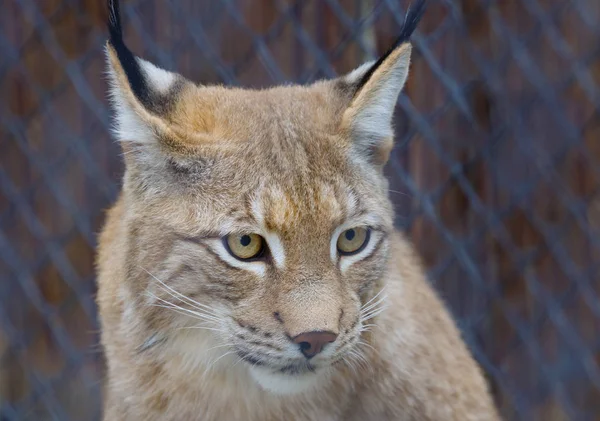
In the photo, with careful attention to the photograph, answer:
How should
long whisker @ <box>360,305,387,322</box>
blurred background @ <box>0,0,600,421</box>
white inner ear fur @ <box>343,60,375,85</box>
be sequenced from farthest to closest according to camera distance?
1. blurred background @ <box>0,0,600,421</box>
2. white inner ear fur @ <box>343,60,375,85</box>
3. long whisker @ <box>360,305,387,322</box>

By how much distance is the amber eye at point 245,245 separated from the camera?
2066 mm

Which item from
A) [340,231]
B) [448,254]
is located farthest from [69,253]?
[340,231]

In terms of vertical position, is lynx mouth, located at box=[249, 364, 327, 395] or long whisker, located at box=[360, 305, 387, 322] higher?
long whisker, located at box=[360, 305, 387, 322]

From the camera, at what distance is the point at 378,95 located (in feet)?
7.47

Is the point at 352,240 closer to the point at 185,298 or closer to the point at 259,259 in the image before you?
the point at 259,259

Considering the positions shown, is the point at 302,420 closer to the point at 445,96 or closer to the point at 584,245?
the point at 445,96

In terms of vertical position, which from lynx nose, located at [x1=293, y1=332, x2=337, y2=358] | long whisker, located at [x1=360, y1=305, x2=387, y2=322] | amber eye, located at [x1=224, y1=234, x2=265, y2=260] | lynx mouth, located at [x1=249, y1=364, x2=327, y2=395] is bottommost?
lynx mouth, located at [x1=249, y1=364, x2=327, y2=395]

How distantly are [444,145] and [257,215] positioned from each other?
87.1 inches

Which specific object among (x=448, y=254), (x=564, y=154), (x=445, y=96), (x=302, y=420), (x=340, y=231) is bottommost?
(x=302, y=420)

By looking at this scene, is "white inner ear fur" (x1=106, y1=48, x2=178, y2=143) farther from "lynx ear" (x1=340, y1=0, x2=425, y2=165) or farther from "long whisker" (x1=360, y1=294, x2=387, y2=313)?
"long whisker" (x1=360, y1=294, x2=387, y2=313)

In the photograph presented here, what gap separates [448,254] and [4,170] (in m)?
2.21

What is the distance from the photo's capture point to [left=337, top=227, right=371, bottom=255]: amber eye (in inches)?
85.4

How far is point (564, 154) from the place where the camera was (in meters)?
4.02

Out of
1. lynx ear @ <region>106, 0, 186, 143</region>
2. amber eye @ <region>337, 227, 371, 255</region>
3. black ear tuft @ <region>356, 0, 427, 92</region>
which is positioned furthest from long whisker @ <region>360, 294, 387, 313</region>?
lynx ear @ <region>106, 0, 186, 143</region>
